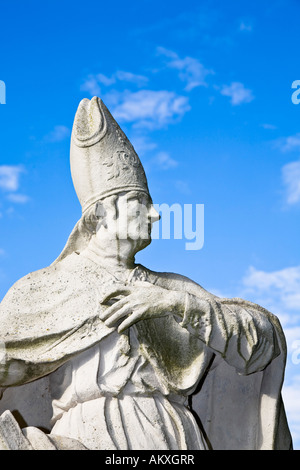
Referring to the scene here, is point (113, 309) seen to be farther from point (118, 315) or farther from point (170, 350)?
point (170, 350)

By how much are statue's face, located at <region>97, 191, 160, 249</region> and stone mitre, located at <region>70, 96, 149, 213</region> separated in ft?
0.24

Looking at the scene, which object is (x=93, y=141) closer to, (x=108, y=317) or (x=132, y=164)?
(x=132, y=164)

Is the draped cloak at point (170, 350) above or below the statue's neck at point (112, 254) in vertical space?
below

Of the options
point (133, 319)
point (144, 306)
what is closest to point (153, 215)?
point (144, 306)

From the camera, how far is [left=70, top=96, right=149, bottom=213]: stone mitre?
824cm

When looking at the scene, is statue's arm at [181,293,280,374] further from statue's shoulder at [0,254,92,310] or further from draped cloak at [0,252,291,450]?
statue's shoulder at [0,254,92,310]

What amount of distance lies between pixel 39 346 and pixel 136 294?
888mm

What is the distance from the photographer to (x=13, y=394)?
8117 mm

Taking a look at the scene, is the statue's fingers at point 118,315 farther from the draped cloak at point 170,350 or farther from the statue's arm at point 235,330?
the statue's arm at point 235,330

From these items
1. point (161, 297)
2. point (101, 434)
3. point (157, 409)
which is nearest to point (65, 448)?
point (101, 434)

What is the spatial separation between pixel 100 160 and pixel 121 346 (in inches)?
61.9

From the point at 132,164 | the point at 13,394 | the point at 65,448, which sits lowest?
the point at 65,448

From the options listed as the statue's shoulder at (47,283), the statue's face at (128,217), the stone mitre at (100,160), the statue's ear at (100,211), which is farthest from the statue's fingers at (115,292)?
the stone mitre at (100,160)

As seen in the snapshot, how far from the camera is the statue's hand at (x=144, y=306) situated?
25.2 feet
